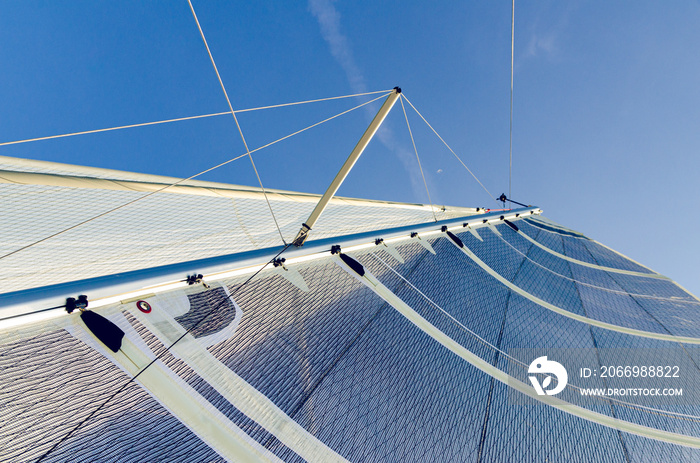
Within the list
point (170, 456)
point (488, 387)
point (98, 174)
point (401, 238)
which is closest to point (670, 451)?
point (488, 387)

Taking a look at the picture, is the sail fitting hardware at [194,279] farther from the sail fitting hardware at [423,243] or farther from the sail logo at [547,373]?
the sail logo at [547,373]

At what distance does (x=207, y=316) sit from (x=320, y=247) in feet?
3.27

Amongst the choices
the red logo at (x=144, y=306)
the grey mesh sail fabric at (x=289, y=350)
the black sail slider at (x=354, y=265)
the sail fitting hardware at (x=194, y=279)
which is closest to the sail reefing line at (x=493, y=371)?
the grey mesh sail fabric at (x=289, y=350)

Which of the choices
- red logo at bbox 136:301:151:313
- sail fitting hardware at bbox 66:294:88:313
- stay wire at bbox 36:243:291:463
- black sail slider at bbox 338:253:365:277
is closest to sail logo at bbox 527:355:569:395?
black sail slider at bbox 338:253:365:277

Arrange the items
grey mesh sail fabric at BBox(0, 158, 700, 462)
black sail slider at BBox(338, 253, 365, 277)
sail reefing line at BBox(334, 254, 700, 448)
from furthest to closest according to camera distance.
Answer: sail reefing line at BBox(334, 254, 700, 448)
black sail slider at BBox(338, 253, 365, 277)
grey mesh sail fabric at BBox(0, 158, 700, 462)

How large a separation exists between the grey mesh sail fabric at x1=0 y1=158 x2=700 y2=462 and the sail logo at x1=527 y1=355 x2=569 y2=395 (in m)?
0.06

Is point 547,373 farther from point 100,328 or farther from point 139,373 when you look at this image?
point 100,328

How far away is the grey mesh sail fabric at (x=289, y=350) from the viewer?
1.46 m

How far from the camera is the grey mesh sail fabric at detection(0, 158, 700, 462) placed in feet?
4.80

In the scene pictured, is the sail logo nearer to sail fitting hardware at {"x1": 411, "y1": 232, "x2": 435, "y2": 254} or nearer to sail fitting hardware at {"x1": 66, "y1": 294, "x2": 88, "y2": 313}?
sail fitting hardware at {"x1": 411, "y1": 232, "x2": 435, "y2": 254}

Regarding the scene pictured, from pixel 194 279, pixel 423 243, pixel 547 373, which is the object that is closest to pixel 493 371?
pixel 547 373

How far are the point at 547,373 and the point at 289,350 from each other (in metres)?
2.82

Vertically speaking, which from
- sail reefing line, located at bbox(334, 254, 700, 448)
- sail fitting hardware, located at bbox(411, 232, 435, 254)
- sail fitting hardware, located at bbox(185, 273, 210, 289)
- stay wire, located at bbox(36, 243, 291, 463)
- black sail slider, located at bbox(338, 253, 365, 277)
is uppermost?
sail fitting hardware, located at bbox(411, 232, 435, 254)

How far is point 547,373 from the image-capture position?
3.15 meters
